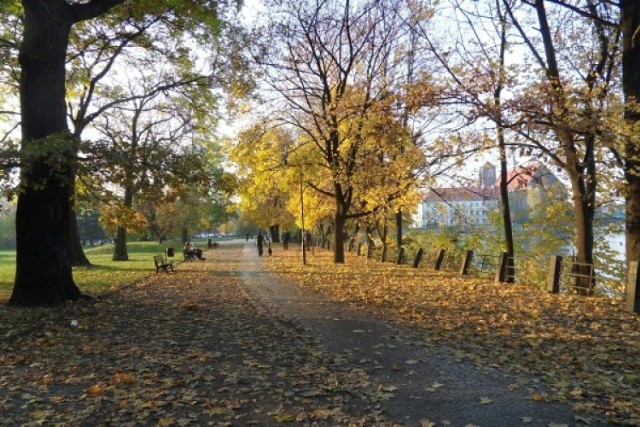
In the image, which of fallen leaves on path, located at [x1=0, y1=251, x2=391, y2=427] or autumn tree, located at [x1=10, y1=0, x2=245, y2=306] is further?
autumn tree, located at [x1=10, y1=0, x2=245, y2=306]

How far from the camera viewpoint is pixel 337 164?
22.4 m

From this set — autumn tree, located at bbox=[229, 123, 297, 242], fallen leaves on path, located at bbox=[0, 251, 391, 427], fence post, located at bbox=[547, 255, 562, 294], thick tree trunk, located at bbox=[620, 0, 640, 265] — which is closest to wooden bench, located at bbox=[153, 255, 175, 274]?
autumn tree, located at bbox=[229, 123, 297, 242]

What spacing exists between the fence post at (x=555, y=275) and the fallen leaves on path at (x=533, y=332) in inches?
14.6

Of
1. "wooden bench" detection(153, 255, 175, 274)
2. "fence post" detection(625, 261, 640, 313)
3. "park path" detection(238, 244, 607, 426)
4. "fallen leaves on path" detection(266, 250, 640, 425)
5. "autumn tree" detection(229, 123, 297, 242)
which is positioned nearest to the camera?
"park path" detection(238, 244, 607, 426)

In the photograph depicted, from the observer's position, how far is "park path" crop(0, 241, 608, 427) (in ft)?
15.4

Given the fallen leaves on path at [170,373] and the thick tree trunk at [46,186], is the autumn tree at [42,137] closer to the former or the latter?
the thick tree trunk at [46,186]

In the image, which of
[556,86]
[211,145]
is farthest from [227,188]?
[211,145]

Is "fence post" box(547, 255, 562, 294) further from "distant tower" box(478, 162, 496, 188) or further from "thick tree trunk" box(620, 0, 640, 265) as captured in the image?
"distant tower" box(478, 162, 496, 188)

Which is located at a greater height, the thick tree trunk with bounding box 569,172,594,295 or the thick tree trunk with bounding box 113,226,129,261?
the thick tree trunk with bounding box 569,172,594,295

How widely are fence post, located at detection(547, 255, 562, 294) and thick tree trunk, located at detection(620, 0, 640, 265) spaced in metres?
1.73

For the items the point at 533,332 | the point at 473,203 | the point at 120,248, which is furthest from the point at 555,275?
the point at 120,248

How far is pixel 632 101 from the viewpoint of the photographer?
9398mm

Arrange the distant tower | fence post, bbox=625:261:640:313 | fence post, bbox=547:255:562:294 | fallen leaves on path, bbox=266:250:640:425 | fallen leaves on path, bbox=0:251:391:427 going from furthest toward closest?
the distant tower, fence post, bbox=547:255:562:294, fence post, bbox=625:261:640:313, fallen leaves on path, bbox=266:250:640:425, fallen leaves on path, bbox=0:251:391:427

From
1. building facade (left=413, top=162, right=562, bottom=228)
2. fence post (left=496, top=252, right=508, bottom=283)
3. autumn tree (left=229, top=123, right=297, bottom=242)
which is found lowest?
fence post (left=496, top=252, right=508, bottom=283)
